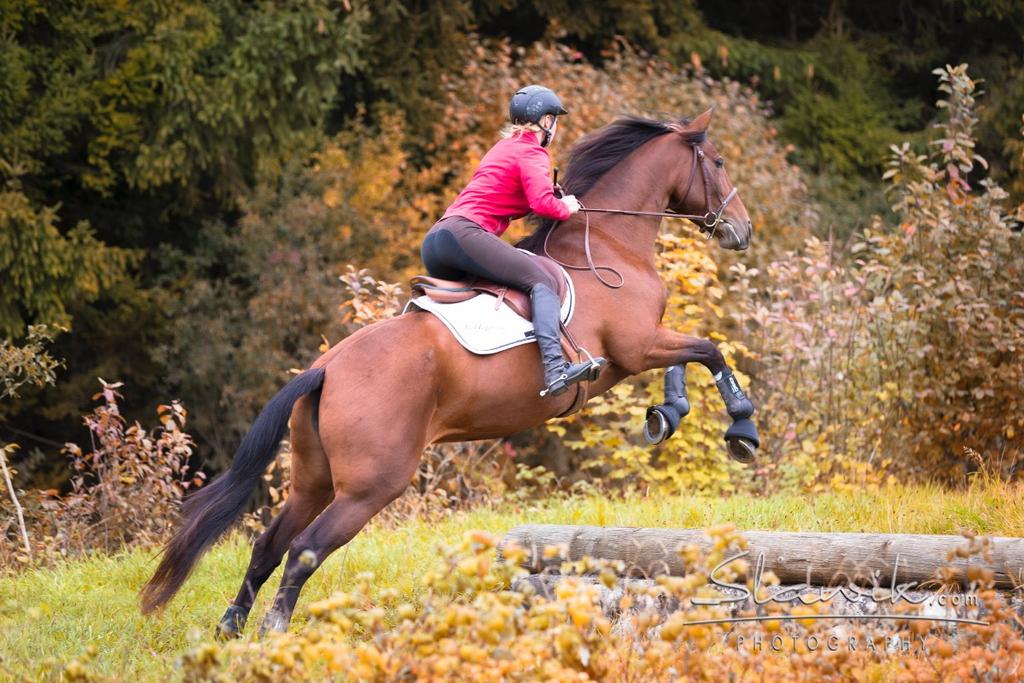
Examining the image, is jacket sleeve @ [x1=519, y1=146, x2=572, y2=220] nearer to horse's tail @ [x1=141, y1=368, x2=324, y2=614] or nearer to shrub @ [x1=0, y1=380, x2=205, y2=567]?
horse's tail @ [x1=141, y1=368, x2=324, y2=614]

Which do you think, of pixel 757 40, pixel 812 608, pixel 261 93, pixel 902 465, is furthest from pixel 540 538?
pixel 757 40

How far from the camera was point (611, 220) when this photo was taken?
7.62 meters

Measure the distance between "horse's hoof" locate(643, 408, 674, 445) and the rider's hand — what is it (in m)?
1.29

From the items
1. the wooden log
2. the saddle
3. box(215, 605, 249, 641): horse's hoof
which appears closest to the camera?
the wooden log

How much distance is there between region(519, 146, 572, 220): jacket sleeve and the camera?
6.95 meters

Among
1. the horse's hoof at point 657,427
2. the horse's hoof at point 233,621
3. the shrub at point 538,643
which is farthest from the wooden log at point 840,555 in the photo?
the horse's hoof at point 233,621

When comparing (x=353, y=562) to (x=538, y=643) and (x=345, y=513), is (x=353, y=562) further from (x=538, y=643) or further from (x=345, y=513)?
(x=538, y=643)

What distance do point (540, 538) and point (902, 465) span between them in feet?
13.9

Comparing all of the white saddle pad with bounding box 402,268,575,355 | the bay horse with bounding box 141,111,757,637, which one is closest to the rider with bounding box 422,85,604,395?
the white saddle pad with bounding box 402,268,575,355

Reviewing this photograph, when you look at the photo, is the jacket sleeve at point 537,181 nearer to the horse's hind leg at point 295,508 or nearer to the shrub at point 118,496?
the horse's hind leg at point 295,508

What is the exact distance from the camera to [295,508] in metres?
6.84

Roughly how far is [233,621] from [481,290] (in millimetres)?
2261

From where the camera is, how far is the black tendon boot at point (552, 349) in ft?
21.8

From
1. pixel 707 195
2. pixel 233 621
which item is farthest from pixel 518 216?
pixel 233 621
